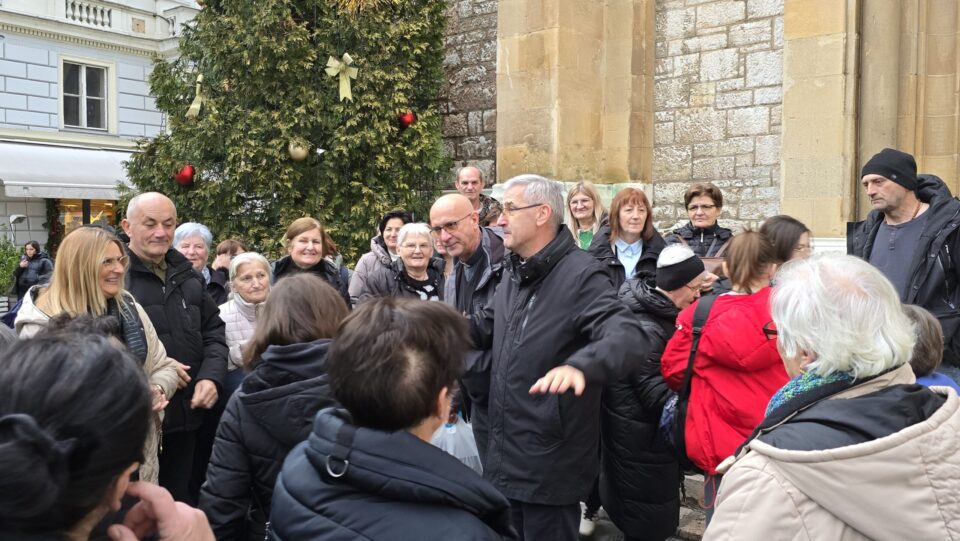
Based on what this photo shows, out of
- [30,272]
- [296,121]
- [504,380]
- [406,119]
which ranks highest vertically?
[406,119]

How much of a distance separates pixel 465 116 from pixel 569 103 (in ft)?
7.13

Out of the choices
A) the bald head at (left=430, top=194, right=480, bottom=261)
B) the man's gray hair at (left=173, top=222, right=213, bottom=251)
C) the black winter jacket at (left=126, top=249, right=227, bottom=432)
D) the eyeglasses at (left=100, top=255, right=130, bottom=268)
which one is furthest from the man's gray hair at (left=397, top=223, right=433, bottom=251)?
the eyeglasses at (left=100, top=255, right=130, bottom=268)

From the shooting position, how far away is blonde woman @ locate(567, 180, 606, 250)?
616cm

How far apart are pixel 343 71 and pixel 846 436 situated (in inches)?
321

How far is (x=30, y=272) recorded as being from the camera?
15.4 m

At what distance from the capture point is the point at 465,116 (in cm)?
1054

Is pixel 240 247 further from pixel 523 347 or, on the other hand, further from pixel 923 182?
pixel 923 182

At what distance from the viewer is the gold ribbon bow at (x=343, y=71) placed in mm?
8992

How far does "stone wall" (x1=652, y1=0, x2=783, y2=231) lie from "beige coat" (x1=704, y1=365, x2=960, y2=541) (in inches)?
264

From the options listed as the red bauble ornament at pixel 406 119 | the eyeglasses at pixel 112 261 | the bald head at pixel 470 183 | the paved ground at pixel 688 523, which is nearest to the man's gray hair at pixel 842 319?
the eyeglasses at pixel 112 261

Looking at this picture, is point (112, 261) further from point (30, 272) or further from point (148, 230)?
point (30, 272)

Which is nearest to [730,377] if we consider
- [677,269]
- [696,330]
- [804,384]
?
[696,330]

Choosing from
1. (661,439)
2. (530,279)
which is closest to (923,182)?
(661,439)

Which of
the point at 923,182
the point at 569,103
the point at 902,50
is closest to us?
the point at 923,182
